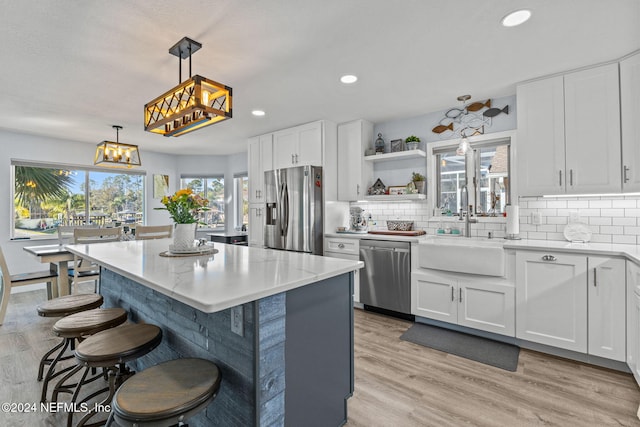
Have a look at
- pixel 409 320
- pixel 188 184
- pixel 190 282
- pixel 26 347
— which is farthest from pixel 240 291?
pixel 188 184

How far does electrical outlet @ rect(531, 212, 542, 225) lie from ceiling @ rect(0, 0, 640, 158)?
4.27 ft

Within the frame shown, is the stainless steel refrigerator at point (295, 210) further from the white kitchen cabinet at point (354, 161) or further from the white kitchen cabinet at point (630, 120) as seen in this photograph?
the white kitchen cabinet at point (630, 120)

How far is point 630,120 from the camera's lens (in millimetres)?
2428

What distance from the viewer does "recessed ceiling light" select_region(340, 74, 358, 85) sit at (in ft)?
9.28

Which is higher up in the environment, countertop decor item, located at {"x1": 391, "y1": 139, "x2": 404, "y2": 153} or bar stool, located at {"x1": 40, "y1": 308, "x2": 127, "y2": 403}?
countertop decor item, located at {"x1": 391, "y1": 139, "x2": 404, "y2": 153}

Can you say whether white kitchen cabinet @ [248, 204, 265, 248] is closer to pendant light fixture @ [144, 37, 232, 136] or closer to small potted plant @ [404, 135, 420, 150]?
small potted plant @ [404, 135, 420, 150]

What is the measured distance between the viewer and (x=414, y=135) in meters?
3.99

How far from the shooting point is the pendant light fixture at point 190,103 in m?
1.96

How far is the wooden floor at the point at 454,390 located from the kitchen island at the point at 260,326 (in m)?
0.45

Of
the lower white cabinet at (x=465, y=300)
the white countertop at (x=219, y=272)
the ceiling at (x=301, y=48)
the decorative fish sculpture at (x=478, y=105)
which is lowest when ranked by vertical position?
the lower white cabinet at (x=465, y=300)

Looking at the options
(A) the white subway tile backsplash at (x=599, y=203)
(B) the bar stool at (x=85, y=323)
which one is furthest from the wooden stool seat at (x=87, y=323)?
(A) the white subway tile backsplash at (x=599, y=203)

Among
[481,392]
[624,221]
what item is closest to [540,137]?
[624,221]

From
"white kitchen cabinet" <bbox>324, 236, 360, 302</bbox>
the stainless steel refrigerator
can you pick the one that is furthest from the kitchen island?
the stainless steel refrigerator

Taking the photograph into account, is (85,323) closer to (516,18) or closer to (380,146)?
(516,18)
